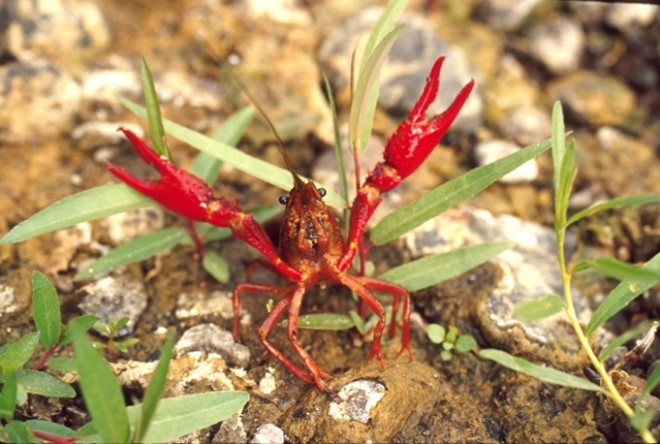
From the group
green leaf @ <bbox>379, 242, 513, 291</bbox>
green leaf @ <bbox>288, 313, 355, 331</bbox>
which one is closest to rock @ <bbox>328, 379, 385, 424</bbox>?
green leaf @ <bbox>288, 313, 355, 331</bbox>

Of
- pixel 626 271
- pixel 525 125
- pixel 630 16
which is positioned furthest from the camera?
pixel 630 16

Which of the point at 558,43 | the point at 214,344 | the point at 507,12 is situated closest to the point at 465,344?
the point at 214,344

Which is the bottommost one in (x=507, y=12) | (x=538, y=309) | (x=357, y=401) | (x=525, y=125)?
(x=357, y=401)

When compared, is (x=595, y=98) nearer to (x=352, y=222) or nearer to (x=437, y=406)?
(x=352, y=222)

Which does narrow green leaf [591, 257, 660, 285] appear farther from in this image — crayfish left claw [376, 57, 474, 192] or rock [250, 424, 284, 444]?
rock [250, 424, 284, 444]

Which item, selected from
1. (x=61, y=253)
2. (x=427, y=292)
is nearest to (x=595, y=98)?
(x=427, y=292)

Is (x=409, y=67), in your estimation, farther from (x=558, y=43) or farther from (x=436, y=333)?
(x=436, y=333)

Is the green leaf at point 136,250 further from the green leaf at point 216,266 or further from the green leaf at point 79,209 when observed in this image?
the green leaf at point 79,209
